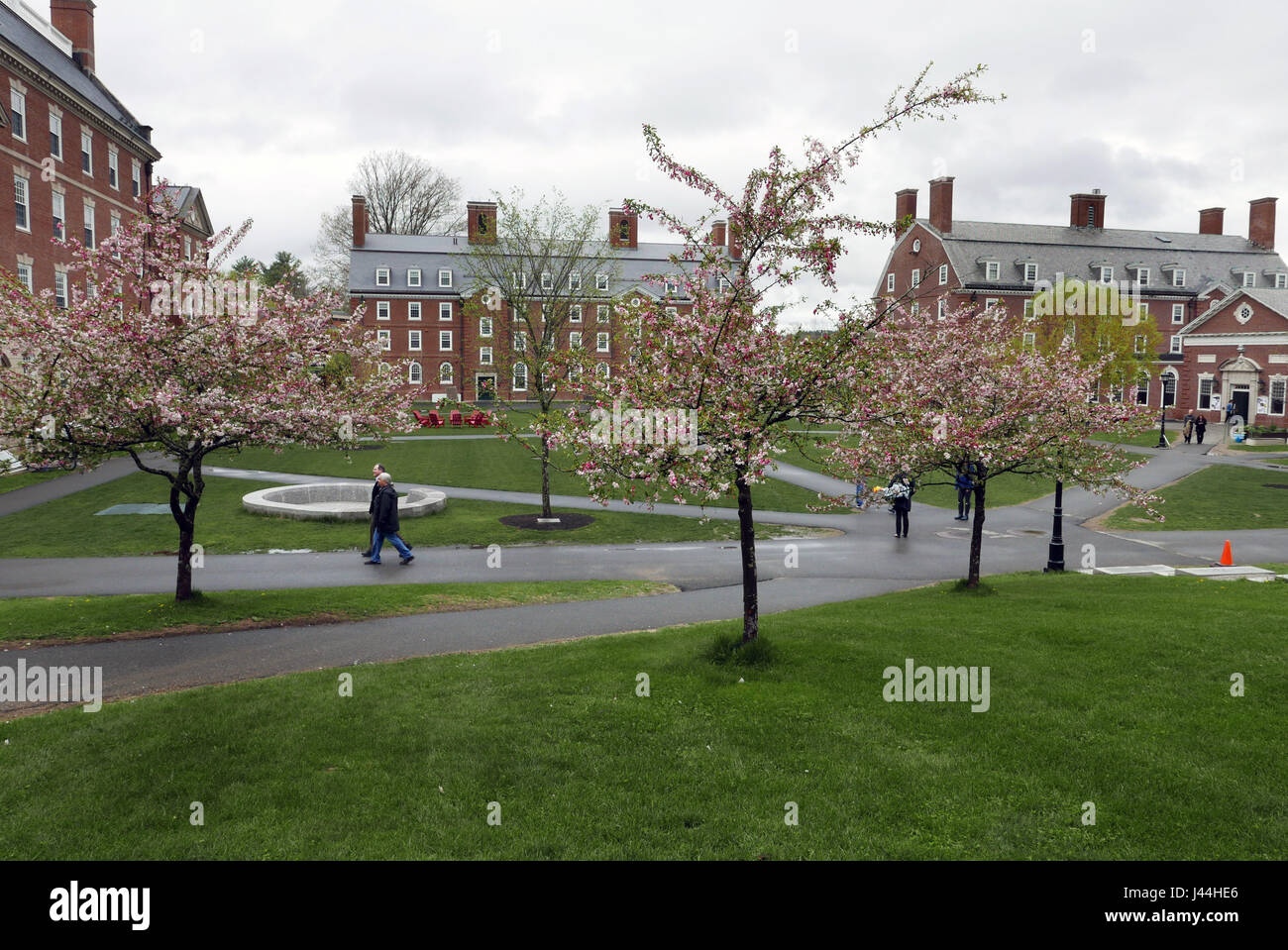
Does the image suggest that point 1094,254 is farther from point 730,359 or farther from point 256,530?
point 730,359

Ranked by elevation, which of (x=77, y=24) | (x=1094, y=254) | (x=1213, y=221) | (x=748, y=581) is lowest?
(x=748, y=581)

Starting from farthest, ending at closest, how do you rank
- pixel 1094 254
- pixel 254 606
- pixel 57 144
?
pixel 1094 254
pixel 57 144
pixel 254 606

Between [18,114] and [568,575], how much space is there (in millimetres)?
33627

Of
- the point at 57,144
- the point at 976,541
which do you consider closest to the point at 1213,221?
the point at 976,541

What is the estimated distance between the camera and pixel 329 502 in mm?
26625

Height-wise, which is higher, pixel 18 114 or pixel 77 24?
pixel 77 24

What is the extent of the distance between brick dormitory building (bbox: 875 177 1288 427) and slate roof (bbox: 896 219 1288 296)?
8 centimetres

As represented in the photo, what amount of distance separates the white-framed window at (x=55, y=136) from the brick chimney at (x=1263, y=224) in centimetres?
8598

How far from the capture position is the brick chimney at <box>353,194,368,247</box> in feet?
232

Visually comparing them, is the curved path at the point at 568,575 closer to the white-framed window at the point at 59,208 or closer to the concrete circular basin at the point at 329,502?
the concrete circular basin at the point at 329,502

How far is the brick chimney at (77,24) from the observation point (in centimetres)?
4434

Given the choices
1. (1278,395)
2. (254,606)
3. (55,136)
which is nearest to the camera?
(254,606)

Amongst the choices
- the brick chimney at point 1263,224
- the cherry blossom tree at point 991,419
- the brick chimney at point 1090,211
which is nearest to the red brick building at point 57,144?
the cherry blossom tree at point 991,419
